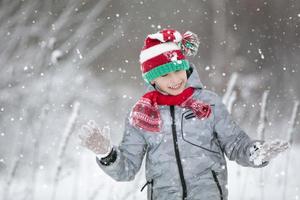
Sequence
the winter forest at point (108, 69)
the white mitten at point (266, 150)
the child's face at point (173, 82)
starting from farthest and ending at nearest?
the winter forest at point (108, 69), the child's face at point (173, 82), the white mitten at point (266, 150)

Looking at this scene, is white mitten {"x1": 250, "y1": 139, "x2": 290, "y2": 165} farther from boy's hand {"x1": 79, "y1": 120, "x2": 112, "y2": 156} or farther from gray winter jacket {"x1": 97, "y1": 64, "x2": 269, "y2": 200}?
boy's hand {"x1": 79, "y1": 120, "x2": 112, "y2": 156}

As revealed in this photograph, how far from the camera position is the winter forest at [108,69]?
9023 mm

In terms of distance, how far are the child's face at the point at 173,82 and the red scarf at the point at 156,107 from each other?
0.08 feet

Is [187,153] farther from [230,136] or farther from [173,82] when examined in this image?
[173,82]

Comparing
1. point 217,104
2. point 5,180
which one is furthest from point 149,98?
point 5,180

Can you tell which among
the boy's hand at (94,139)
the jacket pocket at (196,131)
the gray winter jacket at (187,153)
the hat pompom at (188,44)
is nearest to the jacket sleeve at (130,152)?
the gray winter jacket at (187,153)

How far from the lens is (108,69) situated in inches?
416

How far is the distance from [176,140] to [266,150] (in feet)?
1.33

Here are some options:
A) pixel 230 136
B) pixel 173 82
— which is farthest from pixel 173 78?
pixel 230 136

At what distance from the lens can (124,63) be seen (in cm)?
1038

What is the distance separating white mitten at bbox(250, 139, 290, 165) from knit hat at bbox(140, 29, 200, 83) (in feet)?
1.71

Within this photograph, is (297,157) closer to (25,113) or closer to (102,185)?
(102,185)

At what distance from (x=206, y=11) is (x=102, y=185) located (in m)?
4.71

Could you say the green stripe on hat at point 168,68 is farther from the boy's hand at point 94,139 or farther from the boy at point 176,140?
the boy's hand at point 94,139
